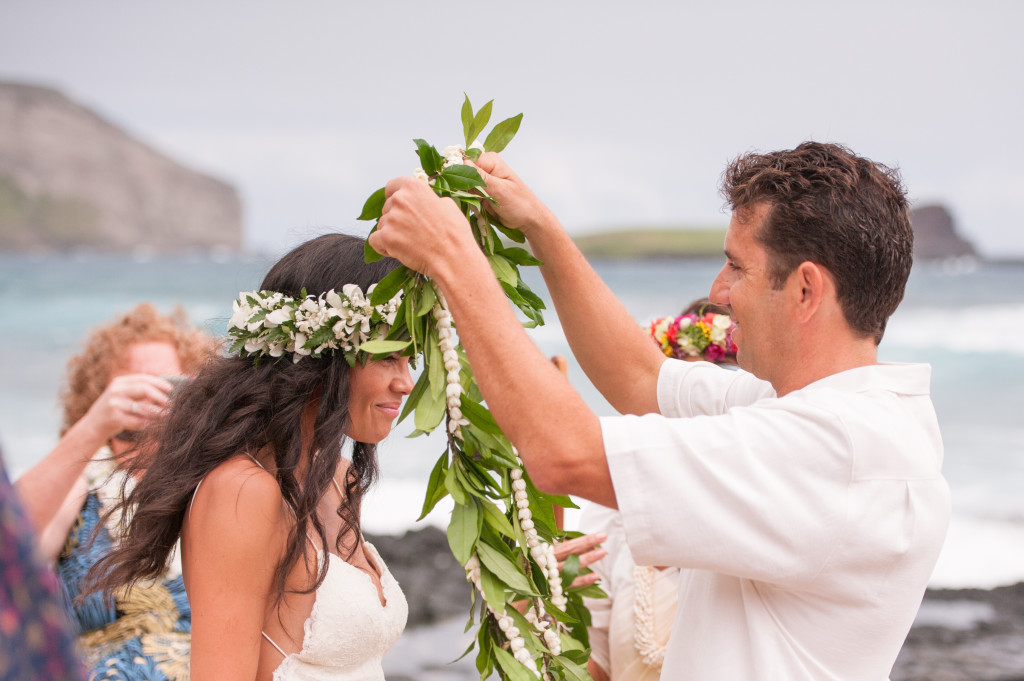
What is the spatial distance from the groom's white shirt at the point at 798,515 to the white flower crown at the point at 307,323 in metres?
0.98

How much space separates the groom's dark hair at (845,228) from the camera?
215 centimetres

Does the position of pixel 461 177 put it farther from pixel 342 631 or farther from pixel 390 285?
pixel 342 631

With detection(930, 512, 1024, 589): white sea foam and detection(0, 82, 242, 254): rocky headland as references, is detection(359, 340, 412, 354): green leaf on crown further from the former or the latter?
detection(0, 82, 242, 254): rocky headland

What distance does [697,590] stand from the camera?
7.32 ft

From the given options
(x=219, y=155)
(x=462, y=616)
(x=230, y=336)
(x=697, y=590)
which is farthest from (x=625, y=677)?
(x=219, y=155)

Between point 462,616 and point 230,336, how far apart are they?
6.33m

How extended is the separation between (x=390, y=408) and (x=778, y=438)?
1347 mm

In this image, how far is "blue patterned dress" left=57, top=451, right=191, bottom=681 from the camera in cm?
331

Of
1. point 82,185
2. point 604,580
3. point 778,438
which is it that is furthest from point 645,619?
point 82,185

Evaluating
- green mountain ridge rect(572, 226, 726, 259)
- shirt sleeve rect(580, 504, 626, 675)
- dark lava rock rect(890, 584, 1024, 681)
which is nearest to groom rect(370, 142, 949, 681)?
shirt sleeve rect(580, 504, 626, 675)

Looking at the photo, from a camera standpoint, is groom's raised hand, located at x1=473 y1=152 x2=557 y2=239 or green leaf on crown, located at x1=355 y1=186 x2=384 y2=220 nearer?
green leaf on crown, located at x1=355 y1=186 x2=384 y2=220

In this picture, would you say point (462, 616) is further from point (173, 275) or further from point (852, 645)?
point (173, 275)

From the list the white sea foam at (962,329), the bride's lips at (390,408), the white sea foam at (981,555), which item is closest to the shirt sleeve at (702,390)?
the bride's lips at (390,408)

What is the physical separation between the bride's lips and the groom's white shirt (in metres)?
1.09
